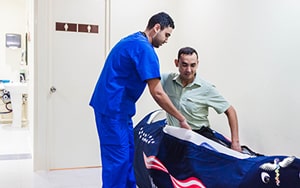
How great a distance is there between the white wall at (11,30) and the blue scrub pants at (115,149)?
5315mm

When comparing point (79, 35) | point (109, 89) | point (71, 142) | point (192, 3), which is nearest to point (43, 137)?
point (71, 142)

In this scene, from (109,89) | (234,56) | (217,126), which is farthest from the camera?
(217,126)

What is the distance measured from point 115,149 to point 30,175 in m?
1.77

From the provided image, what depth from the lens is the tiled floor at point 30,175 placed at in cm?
317

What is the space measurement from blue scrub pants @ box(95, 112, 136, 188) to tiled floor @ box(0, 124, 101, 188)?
1.09 m

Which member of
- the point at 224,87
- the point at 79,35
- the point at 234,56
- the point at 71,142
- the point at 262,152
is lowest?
the point at 71,142

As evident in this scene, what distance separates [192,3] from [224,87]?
1.09m

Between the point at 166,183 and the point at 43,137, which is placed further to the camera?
the point at 43,137

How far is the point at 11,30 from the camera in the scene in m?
6.81

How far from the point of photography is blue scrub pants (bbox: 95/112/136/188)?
82.2 inches

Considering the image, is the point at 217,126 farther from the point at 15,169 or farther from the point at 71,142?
the point at 15,169

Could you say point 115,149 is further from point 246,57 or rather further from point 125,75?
point 246,57

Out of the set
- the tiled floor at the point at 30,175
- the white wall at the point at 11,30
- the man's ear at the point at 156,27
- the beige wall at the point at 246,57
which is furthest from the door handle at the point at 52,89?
the white wall at the point at 11,30

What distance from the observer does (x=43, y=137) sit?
11.8ft
